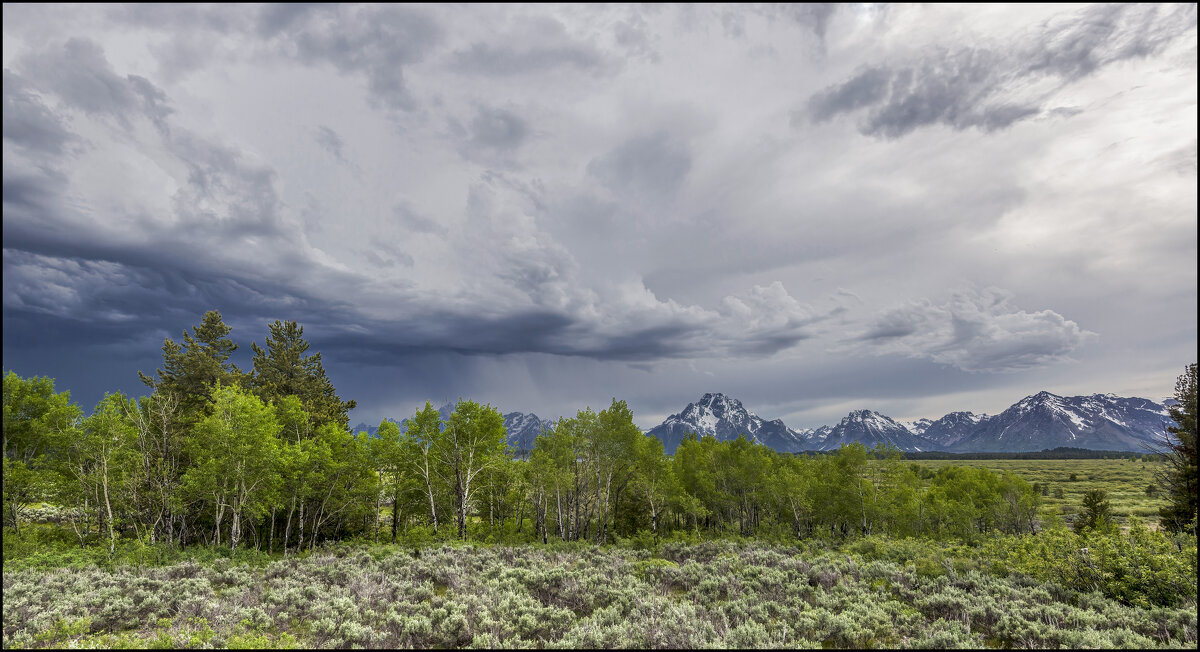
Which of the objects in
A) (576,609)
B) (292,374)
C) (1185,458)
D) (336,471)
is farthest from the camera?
(292,374)

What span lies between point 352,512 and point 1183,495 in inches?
2556

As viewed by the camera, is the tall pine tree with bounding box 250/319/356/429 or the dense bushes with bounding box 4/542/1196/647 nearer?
the dense bushes with bounding box 4/542/1196/647

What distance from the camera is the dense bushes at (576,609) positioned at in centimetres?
1189

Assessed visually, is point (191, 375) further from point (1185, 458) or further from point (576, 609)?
point (1185, 458)

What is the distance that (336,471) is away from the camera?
40562 mm

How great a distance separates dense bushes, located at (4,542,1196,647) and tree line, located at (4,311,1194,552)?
54.6 ft

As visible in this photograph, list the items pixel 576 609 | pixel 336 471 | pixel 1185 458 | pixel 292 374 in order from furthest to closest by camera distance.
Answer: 1. pixel 292 374
2. pixel 336 471
3. pixel 1185 458
4. pixel 576 609

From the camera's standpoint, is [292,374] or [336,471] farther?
[292,374]

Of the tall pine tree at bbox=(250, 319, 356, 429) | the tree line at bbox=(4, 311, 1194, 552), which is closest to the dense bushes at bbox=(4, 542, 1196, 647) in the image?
the tree line at bbox=(4, 311, 1194, 552)

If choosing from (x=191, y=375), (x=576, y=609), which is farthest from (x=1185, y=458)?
(x=191, y=375)

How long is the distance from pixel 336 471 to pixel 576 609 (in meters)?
34.8

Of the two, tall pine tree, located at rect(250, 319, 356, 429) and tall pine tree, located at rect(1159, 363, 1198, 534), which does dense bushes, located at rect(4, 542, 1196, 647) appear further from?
tall pine tree, located at rect(250, 319, 356, 429)

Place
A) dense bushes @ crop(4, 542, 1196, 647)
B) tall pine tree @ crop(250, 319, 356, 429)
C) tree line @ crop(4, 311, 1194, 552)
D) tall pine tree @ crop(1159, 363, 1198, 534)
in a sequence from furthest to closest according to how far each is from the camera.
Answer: tall pine tree @ crop(250, 319, 356, 429), tree line @ crop(4, 311, 1194, 552), tall pine tree @ crop(1159, 363, 1198, 534), dense bushes @ crop(4, 542, 1196, 647)

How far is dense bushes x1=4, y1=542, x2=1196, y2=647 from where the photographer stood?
39.0ft
